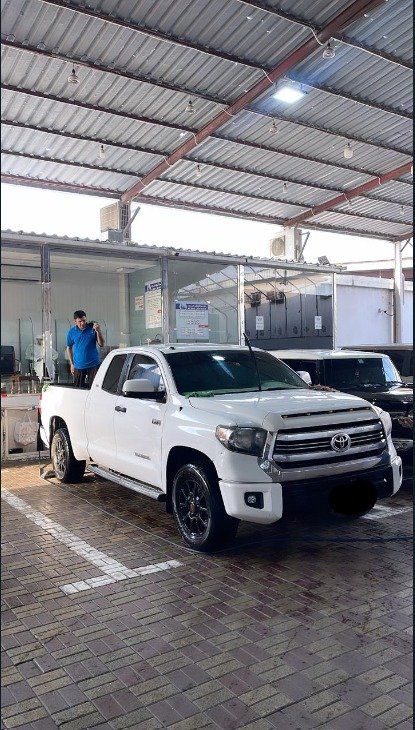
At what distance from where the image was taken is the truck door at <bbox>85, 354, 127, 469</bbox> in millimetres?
6668

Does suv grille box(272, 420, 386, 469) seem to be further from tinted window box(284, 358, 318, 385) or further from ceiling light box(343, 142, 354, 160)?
ceiling light box(343, 142, 354, 160)

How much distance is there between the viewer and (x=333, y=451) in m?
5.16

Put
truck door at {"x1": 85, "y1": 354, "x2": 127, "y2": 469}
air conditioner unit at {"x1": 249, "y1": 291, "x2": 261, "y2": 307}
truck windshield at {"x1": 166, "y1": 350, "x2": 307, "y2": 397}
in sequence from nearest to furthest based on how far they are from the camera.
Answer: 1. truck windshield at {"x1": 166, "y1": 350, "x2": 307, "y2": 397}
2. truck door at {"x1": 85, "y1": 354, "x2": 127, "y2": 469}
3. air conditioner unit at {"x1": 249, "y1": 291, "x2": 261, "y2": 307}

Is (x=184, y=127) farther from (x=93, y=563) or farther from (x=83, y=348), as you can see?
(x=93, y=563)

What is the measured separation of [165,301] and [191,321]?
30.3 inches

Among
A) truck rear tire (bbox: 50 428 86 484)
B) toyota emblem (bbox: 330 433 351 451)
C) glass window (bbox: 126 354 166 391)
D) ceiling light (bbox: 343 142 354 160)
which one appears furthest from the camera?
ceiling light (bbox: 343 142 354 160)

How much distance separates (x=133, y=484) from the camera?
6.18 m

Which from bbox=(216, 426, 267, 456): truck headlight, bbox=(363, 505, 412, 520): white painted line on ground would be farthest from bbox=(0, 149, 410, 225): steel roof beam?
bbox=(363, 505, 412, 520): white painted line on ground

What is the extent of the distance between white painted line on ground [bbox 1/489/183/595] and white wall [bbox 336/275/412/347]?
13.2 m

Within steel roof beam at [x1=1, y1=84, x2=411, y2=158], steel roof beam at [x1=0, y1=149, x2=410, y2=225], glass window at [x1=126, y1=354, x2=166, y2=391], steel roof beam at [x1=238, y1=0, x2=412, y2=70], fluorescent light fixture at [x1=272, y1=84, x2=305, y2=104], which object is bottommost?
glass window at [x1=126, y1=354, x2=166, y2=391]

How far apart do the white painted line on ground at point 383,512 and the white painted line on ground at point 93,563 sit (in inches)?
93.3

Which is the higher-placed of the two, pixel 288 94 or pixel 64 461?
pixel 288 94

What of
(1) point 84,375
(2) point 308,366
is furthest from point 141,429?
(1) point 84,375

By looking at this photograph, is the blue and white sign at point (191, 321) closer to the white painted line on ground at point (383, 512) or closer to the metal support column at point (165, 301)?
the metal support column at point (165, 301)
